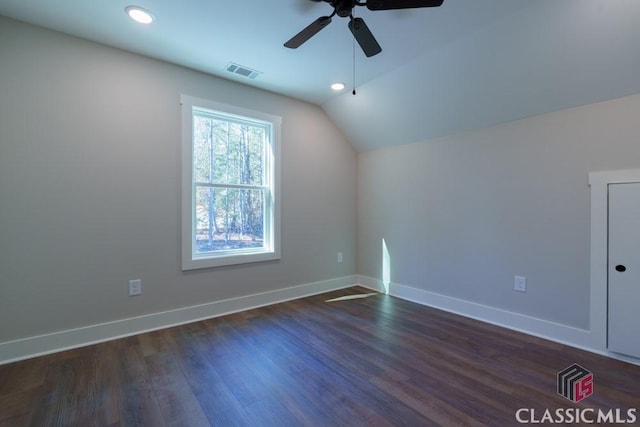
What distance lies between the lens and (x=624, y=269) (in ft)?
7.31

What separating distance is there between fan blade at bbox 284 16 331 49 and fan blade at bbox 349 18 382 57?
16cm

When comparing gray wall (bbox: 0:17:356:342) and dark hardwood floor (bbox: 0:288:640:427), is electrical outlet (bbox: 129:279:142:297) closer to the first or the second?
gray wall (bbox: 0:17:356:342)

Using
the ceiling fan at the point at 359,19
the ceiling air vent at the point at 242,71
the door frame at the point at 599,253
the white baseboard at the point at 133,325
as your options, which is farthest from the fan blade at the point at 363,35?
the white baseboard at the point at 133,325

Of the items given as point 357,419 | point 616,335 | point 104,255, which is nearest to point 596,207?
point 616,335

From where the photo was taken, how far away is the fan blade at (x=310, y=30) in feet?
5.88

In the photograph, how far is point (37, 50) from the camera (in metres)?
2.33

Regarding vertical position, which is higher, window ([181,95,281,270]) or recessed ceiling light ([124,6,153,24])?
recessed ceiling light ([124,6,153,24])

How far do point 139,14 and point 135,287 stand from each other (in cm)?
228

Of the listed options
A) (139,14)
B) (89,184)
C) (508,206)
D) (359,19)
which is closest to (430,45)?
(359,19)

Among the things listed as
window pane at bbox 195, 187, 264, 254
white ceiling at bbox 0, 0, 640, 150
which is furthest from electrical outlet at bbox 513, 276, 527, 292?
window pane at bbox 195, 187, 264, 254

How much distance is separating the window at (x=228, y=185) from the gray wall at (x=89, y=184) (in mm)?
120

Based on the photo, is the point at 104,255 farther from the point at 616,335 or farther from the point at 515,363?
the point at 616,335

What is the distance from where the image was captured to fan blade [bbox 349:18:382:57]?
179 cm

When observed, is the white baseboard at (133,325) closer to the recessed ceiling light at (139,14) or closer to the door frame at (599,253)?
the recessed ceiling light at (139,14)
